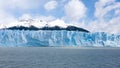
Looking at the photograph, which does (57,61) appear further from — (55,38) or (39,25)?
(39,25)

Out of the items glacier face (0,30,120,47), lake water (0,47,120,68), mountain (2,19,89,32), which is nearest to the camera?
lake water (0,47,120,68)

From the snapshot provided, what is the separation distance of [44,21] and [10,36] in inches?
2236

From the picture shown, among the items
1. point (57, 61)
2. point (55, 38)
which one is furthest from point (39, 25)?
point (57, 61)

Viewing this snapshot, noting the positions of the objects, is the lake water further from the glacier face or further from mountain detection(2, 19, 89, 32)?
mountain detection(2, 19, 89, 32)

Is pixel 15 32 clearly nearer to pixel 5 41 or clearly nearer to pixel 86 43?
pixel 5 41

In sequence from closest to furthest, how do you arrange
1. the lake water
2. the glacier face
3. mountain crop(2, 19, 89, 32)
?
1. the lake water
2. the glacier face
3. mountain crop(2, 19, 89, 32)

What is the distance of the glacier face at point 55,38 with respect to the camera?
126 m

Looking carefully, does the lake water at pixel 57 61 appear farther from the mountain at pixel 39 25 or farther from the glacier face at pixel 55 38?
the mountain at pixel 39 25

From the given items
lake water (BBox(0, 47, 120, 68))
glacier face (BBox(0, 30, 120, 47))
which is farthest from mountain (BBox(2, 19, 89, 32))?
lake water (BBox(0, 47, 120, 68))

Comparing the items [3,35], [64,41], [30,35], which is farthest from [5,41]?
[64,41]

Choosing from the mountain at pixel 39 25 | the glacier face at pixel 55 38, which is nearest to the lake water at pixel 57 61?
the glacier face at pixel 55 38

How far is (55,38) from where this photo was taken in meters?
129

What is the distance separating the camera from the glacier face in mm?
125625

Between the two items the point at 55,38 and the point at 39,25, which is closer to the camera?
the point at 55,38
